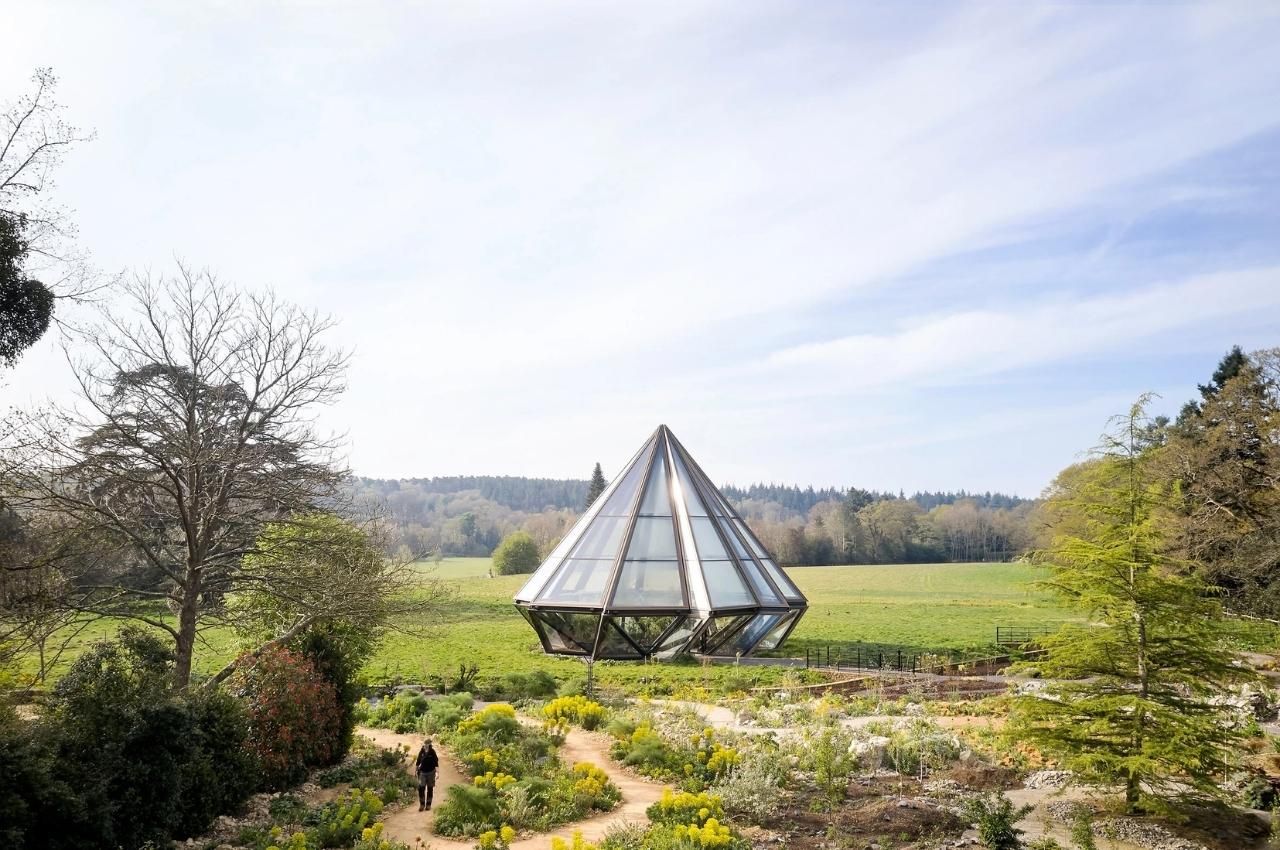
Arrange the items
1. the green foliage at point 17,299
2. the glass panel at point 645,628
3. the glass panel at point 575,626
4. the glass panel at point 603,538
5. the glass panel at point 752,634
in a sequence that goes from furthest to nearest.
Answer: the glass panel at point 752,634 → the glass panel at point 603,538 → the glass panel at point 575,626 → the glass panel at point 645,628 → the green foliage at point 17,299

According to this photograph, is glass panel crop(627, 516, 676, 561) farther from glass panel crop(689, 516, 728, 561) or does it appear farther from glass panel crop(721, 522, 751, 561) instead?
glass panel crop(721, 522, 751, 561)

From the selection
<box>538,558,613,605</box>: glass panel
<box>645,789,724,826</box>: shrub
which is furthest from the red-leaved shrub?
<box>538,558,613,605</box>: glass panel

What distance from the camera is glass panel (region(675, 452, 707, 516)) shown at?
2356 cm

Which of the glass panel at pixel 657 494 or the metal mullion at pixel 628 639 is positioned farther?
the glass panel at pixel 657 494

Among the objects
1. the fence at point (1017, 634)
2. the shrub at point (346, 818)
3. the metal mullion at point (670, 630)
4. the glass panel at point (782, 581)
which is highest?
the glass panel at point (782, 581)

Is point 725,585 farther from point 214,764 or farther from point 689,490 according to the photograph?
point 214,764

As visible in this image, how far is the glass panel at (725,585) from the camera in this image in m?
21.6

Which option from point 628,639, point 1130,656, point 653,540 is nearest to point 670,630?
point 628,639

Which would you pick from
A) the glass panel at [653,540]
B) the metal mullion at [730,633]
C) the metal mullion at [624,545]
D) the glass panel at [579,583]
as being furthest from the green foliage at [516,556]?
the metal mullion at [730,633]

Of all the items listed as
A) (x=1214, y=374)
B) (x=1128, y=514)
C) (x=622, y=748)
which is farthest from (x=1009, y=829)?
(x=1214, y=374)

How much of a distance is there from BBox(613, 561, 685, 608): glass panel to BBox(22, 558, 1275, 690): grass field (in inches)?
64.5

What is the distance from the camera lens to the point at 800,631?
30672mm

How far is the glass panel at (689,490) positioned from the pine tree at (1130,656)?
12993 millimetres

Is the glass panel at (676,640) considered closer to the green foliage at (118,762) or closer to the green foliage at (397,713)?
the green foliage at (397,713)
